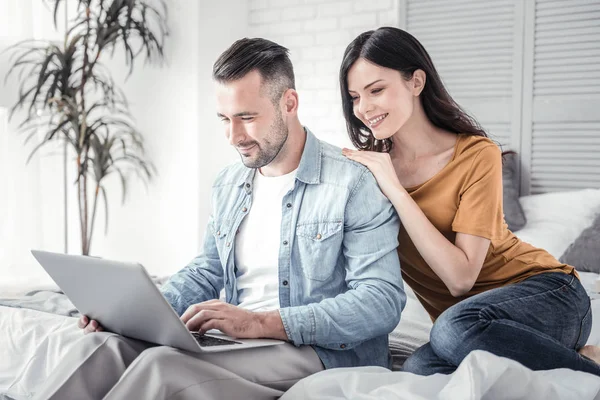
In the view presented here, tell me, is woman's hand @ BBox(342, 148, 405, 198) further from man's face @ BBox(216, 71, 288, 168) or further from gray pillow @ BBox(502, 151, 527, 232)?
gray pillow @ BBox(502, 151, 527, 232)

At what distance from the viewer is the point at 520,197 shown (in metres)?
3.75

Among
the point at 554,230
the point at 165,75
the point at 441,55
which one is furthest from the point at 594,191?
the point at 165,75

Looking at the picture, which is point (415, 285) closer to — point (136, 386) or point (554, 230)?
point (136, 386)

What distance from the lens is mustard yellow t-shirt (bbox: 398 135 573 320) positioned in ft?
5.78

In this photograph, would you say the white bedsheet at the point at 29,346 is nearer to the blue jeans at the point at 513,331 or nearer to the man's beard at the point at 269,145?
the man's beard at the point at 269,145

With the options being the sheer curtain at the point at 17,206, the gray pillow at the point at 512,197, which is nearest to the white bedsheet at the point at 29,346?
the gray pillow at the point at 512,197

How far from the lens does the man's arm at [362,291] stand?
1513 millimetres

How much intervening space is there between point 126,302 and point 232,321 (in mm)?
222

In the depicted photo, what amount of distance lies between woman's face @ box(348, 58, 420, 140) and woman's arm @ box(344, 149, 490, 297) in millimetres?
129

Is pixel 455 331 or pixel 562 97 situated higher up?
pixel 562 97

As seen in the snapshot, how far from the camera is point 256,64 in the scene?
67.8 inches

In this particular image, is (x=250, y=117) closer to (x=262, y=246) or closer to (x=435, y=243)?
(x=262, y=246)

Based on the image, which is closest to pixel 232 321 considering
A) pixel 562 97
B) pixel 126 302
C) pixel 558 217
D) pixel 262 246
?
pixel 126 302

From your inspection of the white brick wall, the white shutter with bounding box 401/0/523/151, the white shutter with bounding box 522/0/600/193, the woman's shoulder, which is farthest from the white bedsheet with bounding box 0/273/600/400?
the white brick wall
